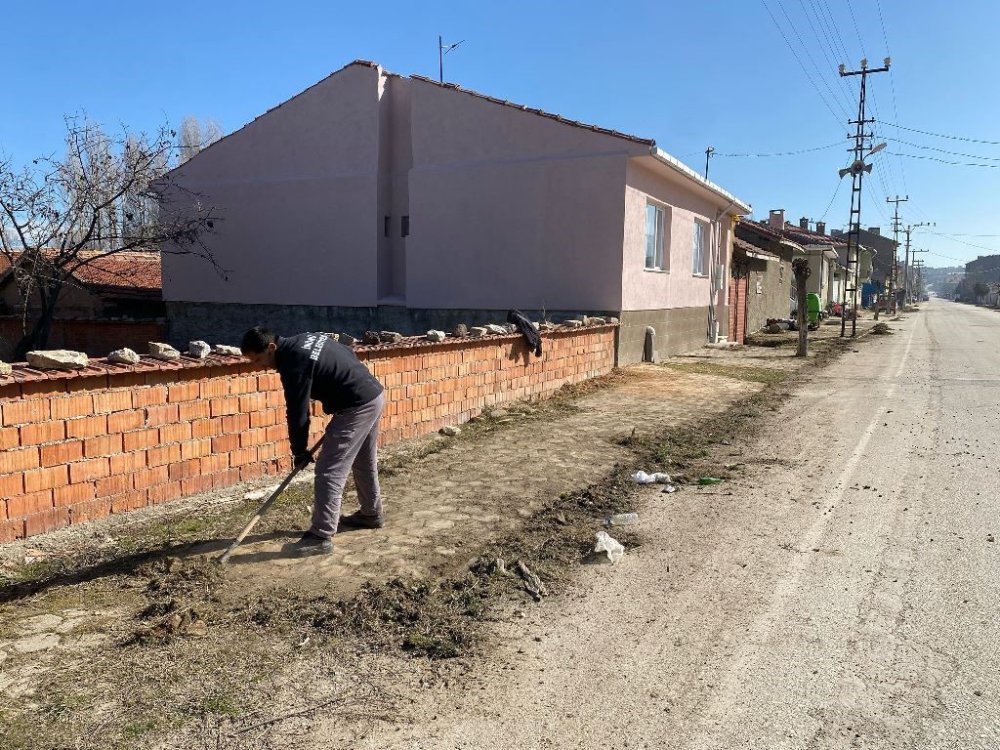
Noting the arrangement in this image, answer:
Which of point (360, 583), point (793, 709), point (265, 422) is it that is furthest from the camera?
point (265, 422)

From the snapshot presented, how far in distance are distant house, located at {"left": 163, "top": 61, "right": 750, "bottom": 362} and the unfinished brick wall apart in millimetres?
7658

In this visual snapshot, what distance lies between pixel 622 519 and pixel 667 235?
12.1m

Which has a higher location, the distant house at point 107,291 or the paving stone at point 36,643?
the distant house at point 107,291

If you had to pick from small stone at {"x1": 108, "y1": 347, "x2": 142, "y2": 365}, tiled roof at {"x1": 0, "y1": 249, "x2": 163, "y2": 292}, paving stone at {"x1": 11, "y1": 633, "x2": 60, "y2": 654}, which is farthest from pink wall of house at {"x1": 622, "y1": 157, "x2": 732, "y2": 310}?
tiled roof at {"x1": 0, "y1": 249, "x2": 163, "y2": 292}

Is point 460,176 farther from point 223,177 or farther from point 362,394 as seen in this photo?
point 362,394

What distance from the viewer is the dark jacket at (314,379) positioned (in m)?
4.36

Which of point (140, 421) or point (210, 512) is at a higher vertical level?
point (140, 421)

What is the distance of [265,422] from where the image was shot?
604 centimetres

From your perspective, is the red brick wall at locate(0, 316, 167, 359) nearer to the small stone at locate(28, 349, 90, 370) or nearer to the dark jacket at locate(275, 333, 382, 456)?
the small stone at locate(28, 349, 90, 370)

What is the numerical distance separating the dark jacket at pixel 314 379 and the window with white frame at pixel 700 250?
15082 mm

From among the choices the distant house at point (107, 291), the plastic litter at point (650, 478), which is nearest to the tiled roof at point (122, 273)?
the distant house at point (107, 291)

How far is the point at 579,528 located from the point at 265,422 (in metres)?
2.73

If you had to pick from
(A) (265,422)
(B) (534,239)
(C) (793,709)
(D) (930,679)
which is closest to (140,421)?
(A) (265,422)

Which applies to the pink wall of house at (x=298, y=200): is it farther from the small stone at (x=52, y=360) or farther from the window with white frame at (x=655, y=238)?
the small stone at (x=52, y=360)
